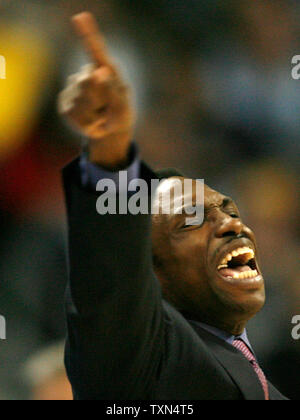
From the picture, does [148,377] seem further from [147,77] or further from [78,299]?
[147,77]

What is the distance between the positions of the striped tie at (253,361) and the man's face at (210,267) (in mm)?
23

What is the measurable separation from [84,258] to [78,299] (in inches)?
2.2

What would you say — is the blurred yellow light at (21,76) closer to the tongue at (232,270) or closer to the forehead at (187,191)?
the forehead at (187,191)

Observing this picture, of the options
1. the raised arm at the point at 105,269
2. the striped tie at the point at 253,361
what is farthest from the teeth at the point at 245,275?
the raised arm at the point at 105,269

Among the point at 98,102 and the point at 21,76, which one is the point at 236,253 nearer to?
the point at 98,102

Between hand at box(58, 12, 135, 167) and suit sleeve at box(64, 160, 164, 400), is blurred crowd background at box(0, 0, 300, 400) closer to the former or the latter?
suit sleeve at box(64, 160, 164, 400)

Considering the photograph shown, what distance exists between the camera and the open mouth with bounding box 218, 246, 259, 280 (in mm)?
975

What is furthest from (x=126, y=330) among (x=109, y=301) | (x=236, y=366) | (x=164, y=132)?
(x=164, y=132)

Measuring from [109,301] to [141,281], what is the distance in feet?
0.15

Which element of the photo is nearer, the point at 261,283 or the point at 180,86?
the point at 261,283

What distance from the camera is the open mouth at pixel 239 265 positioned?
97 centimetres
